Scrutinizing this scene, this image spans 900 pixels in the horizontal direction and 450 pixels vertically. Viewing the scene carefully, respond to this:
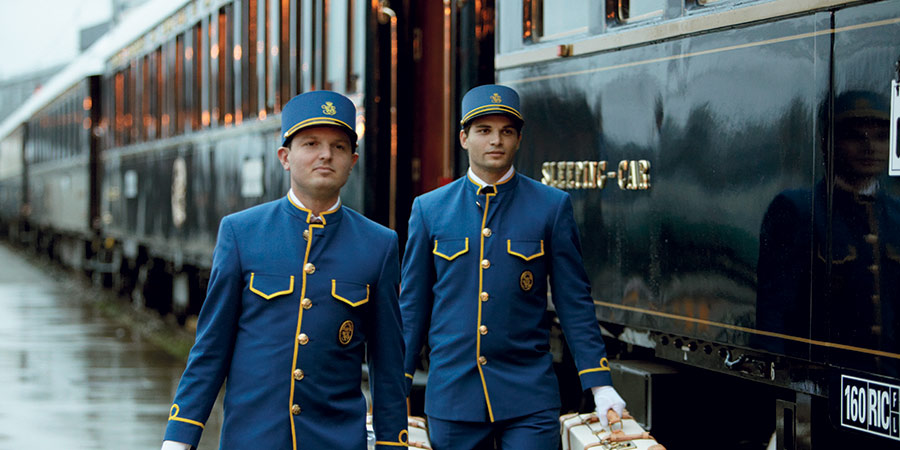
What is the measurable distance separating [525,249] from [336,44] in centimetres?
402

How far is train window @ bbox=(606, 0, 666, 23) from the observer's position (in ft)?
14.4

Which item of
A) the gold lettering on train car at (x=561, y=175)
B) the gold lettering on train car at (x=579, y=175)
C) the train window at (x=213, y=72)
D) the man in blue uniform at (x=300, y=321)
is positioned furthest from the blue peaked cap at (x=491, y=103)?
the train window at (x=213, y=72)

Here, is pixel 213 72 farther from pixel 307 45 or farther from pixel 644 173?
pixel 644 173

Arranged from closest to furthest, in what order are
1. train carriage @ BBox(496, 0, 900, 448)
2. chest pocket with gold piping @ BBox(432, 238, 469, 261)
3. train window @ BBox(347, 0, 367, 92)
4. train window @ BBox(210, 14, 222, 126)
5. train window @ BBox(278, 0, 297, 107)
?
train carriage @ BBox(496, 0, 900, 448) → chest pocket with gold piping @ BBox(432, 238, 469, 261) → train window @ BBox(347, 0, 367, 92) → train window @ BBox(278, 0, 297, 107) → train window @ BBox(210, 14, 222, 126)

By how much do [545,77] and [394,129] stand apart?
1785 mm

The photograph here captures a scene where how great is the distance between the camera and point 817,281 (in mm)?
3547

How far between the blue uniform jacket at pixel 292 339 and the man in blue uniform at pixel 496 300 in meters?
0.59

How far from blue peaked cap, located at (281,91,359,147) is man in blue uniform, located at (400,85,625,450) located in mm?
746

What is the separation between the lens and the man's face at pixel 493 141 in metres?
3.70

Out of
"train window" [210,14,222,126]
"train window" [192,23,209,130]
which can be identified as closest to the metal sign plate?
"train window" [210,14,222,126]

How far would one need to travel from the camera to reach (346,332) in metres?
3.04

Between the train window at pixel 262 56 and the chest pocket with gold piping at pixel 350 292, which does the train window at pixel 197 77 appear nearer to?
the train window at pixel 262 56

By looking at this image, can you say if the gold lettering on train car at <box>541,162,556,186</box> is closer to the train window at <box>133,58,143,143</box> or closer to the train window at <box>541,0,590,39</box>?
the train window at <box>541,0,590,39</box>

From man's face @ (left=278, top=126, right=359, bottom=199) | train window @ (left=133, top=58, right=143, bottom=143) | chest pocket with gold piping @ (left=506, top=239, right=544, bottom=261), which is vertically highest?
train window @ (left=133, top=58, right=143, bottom=143)
